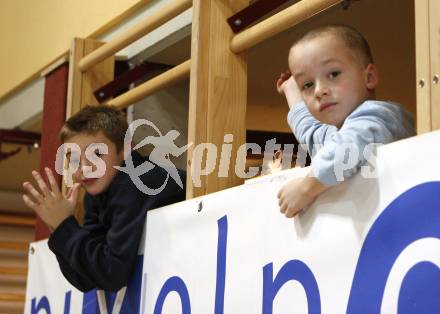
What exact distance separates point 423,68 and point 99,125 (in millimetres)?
866

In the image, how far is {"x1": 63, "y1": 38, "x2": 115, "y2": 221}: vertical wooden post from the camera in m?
2.30

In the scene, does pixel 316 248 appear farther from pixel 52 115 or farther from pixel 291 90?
pixel 52 115

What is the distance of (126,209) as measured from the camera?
1645mm

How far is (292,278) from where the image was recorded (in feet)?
3.80

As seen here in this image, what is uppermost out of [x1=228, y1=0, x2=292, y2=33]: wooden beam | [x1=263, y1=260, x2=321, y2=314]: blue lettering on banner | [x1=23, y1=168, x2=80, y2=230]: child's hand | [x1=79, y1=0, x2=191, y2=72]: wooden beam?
[x1=79, y1=0, x2=191, y2=72]: wooden beam

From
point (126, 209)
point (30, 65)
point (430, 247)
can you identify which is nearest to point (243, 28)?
point (126, 209)

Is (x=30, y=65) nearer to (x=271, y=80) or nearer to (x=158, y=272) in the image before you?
(x=271, y=80)

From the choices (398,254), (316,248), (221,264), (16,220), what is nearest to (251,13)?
(221,264)

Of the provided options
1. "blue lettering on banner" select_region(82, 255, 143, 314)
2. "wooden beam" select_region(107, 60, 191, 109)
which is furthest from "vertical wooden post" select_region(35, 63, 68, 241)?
"blue lettering on banner" select_region(82, 255, 143, 314)

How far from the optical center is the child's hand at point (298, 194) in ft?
Answer: 3.68

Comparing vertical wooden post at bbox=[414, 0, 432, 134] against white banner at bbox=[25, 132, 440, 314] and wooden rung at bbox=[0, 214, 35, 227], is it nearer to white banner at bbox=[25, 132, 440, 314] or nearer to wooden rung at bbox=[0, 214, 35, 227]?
white banner at bbox=[25, 132, 440, 314]

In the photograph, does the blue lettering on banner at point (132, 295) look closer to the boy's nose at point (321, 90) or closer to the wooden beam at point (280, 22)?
the wooden beam at point (280, 22)

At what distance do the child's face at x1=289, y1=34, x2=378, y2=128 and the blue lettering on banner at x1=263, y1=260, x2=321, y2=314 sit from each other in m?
0.23

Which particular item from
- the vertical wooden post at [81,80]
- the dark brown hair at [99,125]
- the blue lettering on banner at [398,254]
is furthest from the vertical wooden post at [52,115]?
the blue lettering on banner at [398,254]
